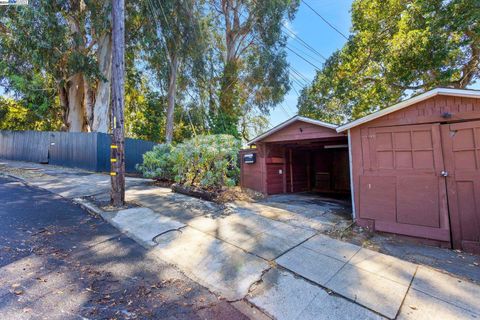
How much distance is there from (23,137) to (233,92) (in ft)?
40.5

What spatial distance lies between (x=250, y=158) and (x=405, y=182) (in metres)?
4.94

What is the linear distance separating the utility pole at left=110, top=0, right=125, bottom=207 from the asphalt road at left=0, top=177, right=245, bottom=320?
129 centimetres

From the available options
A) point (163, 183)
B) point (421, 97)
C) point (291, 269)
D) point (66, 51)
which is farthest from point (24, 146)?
point (421, 97)

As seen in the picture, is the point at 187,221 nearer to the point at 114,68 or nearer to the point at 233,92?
the point at 114,68

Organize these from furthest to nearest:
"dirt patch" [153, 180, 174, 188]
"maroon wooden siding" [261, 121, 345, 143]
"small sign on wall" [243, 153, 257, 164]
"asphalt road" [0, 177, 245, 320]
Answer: "small sign on wall" [243, 153, 257, 164], "dirt patch" [153, 180, 174, 188], "maroon wooden siding" [261, 121, 345, 143], "asphalt road" [0, 177, 245, 320]

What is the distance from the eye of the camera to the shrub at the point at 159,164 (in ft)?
28.0

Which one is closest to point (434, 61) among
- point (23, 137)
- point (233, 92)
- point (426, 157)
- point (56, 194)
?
point (426, 157)

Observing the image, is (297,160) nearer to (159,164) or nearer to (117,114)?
(159,164)

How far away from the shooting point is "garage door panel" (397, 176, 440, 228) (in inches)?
180

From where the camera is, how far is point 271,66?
15836mm

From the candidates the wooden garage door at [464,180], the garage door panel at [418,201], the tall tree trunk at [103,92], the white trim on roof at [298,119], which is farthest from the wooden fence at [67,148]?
the wooden garage door at [464,180]

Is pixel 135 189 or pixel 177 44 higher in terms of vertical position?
pixel 177 44

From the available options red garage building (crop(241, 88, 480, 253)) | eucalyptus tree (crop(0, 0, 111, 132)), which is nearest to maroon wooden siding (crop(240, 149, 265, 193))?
red garage building (crop(241, 88, 480, 253))

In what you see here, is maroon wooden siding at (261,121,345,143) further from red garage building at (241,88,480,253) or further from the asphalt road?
the asphalt road
